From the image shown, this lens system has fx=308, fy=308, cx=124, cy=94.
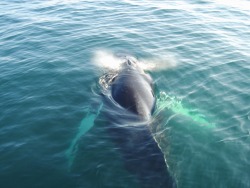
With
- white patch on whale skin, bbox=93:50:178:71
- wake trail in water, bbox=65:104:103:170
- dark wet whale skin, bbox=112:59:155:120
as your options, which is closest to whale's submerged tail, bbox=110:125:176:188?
wake trail in water, bbox=65:104:103:170

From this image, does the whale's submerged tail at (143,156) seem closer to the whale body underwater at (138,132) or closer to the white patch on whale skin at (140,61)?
the whale body underwater at (138,132)

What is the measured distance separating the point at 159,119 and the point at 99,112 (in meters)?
3.26

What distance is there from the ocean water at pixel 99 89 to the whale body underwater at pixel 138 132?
1.59 feet

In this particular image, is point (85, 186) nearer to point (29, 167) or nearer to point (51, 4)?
point (29, 167)

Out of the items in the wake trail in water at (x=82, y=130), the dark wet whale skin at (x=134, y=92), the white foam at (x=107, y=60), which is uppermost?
the dark wet whale skin at (x=134, y=92)

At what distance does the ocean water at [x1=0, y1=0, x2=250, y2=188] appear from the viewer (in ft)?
43.0

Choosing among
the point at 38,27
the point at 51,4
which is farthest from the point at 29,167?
the point at 51,4

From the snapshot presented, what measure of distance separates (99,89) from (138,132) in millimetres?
5658

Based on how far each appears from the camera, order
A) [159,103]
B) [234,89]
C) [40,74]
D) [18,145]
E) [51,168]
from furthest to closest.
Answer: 1. [40,74]
2. [234,89]
3. [159,103]
4. [18,145]
5. [51,168]

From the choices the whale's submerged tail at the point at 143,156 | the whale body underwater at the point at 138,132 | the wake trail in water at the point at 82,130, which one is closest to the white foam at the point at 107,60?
the whale body underwater at the point at 138,132

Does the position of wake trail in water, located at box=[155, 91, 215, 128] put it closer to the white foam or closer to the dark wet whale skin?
the dark wet whale skin

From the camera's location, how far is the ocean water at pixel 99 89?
43.0 ft

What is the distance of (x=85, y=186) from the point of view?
12.0m

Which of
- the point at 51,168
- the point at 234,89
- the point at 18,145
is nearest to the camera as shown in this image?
the point at 51,168
